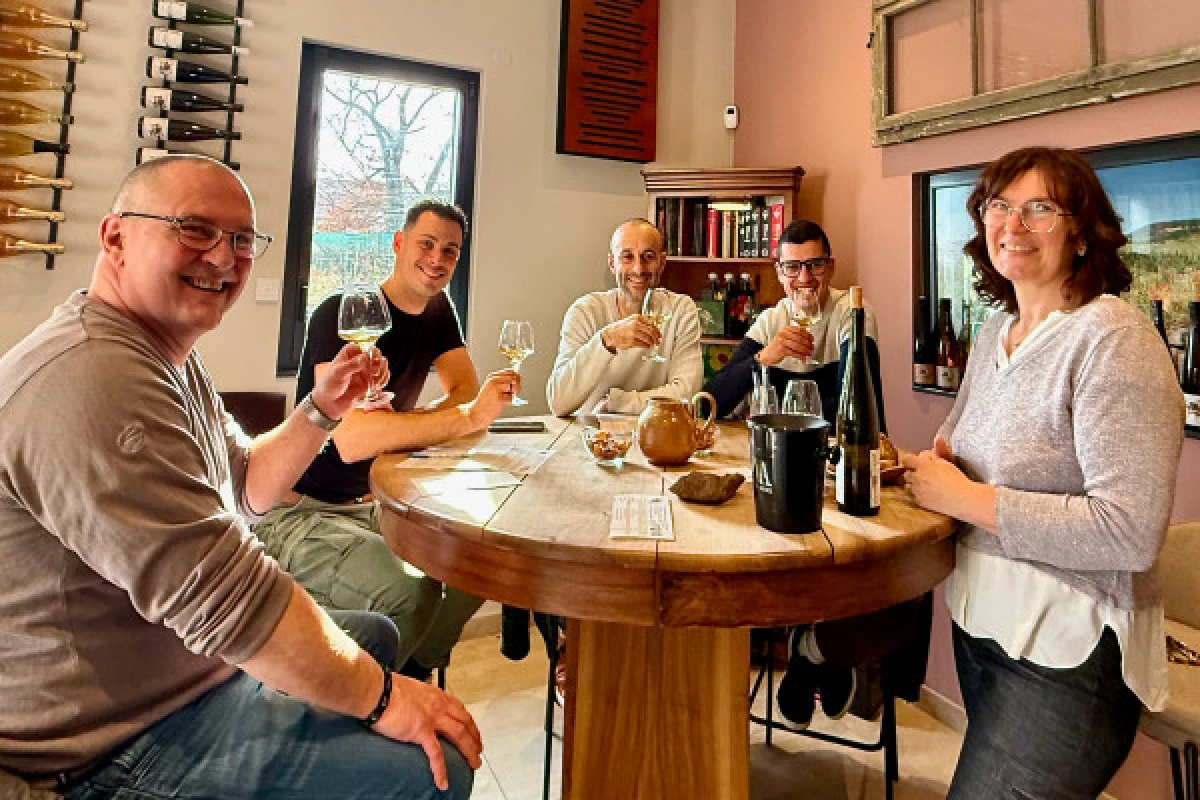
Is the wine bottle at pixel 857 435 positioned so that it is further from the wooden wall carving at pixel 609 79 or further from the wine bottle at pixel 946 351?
the wooden wall carving at pixel 609 79

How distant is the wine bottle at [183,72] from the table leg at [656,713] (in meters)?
2.47

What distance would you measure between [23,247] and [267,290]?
0.76m

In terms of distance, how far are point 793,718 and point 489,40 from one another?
120 inches

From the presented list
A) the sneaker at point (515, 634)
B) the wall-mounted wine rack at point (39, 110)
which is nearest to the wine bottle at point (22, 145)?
the wall-mounted wine rack at point (39, 110)

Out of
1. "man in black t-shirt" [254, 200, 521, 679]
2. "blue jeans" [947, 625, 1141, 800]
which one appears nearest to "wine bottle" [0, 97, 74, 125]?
"man in black t-shirt" [254, 200, 521, 679]

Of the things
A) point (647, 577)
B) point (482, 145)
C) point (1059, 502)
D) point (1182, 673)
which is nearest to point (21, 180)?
point (482, 145)

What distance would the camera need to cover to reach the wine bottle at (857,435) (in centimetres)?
116

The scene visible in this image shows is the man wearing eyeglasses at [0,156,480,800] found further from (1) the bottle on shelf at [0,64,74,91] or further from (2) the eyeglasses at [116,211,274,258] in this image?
(1) the bottle on shelf at [0,64,74,91]

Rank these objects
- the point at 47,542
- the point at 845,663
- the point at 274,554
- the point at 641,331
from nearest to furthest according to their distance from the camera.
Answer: the point at 47,542, the point at 845,663, the point at 274,554, the point at 641,331

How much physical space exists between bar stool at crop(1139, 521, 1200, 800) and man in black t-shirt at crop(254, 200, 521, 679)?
151 cm

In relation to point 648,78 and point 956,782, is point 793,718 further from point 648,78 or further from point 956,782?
point 648,78

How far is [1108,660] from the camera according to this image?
42.6 inches

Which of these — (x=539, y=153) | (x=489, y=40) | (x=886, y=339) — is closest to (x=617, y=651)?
(x=886, y=339)

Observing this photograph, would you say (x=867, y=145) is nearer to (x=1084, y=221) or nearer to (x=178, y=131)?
(x=1084, y=221)
